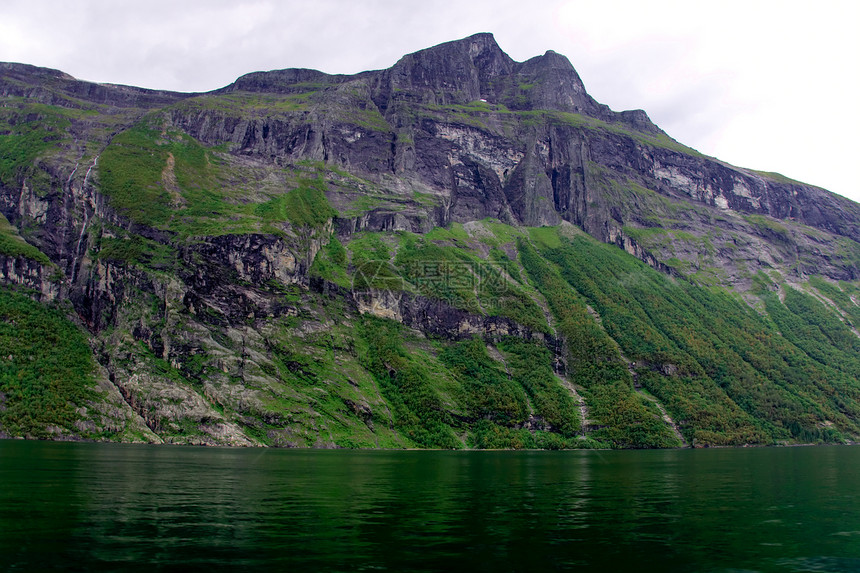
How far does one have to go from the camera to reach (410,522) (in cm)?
3603

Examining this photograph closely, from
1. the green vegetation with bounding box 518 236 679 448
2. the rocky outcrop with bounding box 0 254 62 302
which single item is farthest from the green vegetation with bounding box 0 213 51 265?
the green vegetation with bounding box 518 236 679 448

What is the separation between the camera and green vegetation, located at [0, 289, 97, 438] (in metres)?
124

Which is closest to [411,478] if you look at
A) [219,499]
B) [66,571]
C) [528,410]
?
[219,499]

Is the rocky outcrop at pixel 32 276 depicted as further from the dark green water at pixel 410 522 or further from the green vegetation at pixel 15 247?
the dark green water at pixel 410 522

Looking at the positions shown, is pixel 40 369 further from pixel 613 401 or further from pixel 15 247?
pixel 613 401

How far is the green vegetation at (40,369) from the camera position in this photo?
406 feet

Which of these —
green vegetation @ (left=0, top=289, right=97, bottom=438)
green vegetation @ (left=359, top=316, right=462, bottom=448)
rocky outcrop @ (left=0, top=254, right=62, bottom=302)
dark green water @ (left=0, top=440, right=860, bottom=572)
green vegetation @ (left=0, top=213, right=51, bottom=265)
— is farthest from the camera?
green vegetation @ (left=0, top=213, right=51, bottom=265)

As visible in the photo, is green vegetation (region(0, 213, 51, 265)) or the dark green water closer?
the dark green water

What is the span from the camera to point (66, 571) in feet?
72.3

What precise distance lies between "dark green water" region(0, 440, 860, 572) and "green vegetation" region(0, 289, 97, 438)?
2683 inches

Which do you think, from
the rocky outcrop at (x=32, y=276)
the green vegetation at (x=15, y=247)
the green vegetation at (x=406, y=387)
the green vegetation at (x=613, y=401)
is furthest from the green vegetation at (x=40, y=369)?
the green vegetation at (x=613, y=401)

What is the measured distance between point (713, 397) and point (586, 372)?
44.1m

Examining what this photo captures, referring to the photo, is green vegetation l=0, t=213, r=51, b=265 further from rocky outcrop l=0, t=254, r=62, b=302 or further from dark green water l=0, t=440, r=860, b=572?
dark green water l=0, t=440, r=860, b=572

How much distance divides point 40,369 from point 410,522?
463 ft
